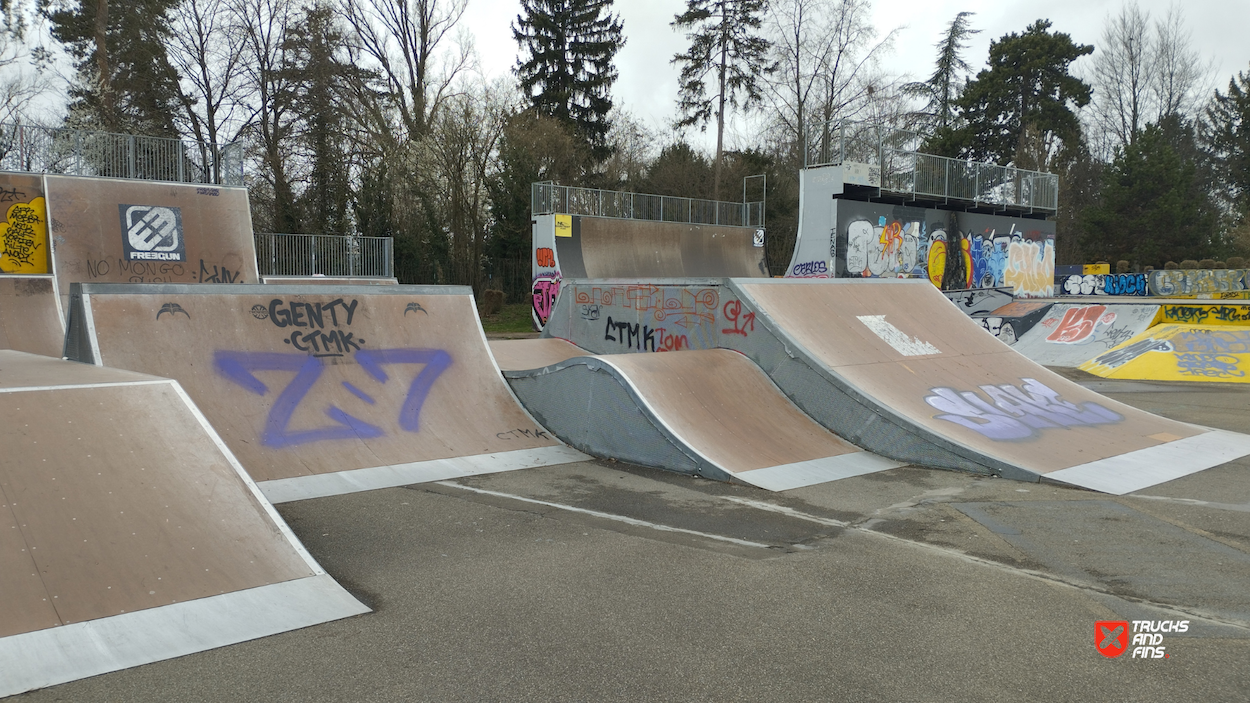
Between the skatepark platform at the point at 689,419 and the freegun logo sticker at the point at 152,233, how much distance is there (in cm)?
1196

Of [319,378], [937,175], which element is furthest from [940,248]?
[319,378]

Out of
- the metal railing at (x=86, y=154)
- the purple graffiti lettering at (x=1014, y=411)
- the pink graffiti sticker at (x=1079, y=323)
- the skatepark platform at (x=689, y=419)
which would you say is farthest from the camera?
the pink graffiti sticker at (x=1079, y=323)

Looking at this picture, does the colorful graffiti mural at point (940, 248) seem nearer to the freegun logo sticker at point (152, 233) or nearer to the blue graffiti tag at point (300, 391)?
the freegun logo sticker at point (152, 233)

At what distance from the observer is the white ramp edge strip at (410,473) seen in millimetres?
6312

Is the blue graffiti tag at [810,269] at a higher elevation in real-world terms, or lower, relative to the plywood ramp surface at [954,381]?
higher

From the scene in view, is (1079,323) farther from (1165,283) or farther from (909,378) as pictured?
(1165,283)

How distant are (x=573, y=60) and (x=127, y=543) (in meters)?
37.0

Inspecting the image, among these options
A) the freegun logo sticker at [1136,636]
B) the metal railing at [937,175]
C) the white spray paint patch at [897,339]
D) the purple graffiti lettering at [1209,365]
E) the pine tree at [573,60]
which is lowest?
the freegun logo sticker at [1136,636]

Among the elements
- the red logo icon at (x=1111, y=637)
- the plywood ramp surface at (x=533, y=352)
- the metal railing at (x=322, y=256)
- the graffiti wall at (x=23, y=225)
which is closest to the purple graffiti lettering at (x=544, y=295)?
the metal railing at (x=322, y=256)

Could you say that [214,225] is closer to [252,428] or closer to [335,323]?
[335,323]

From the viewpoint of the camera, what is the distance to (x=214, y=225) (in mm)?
17844

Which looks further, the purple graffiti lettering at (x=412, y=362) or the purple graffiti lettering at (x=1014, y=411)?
the purple graffiti lettering at (x=1014, y=411)

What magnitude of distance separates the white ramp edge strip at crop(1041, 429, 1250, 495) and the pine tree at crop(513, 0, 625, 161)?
31.2 meters

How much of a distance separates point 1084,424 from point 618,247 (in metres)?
17.8
